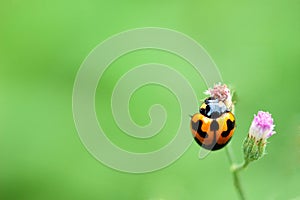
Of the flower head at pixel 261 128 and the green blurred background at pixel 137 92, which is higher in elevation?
the green blurred background at pixel 137 92

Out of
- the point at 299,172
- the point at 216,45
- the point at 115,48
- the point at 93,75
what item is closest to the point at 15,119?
the point at 93,75

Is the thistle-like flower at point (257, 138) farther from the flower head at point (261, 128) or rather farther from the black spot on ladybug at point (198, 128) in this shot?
the black spot on ladybug at point (198, 128)

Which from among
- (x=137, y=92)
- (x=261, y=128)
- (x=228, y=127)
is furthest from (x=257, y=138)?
(x=137, y=92)

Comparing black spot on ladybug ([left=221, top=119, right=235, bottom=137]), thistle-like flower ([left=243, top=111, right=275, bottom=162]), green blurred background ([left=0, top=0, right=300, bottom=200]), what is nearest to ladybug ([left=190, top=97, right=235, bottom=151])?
black spot on ladybug ([left=221, top=119, right=235, bottom=137])

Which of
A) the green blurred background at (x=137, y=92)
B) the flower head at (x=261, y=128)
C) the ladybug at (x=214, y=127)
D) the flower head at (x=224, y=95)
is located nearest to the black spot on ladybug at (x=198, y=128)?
the ladybug at (x=214, y=127)

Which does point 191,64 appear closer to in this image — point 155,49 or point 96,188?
point 155,49

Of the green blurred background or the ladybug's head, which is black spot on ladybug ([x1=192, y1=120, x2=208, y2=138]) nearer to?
the ladybug's head

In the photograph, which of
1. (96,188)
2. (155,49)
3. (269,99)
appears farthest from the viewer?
(155,49)

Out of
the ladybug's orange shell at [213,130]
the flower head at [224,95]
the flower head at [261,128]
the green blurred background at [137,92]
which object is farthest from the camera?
the green blurred background at [137,92]
